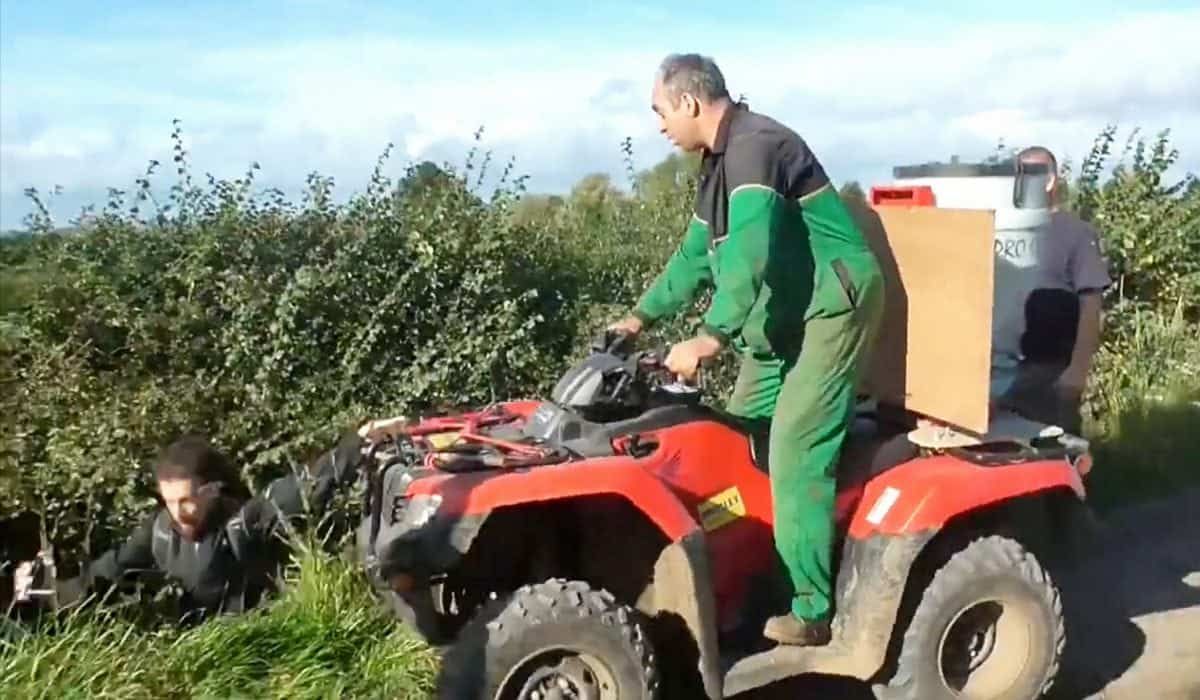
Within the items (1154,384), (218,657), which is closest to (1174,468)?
(1154,384)

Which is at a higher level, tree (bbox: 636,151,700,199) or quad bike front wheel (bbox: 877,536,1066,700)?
tree (bbox: 636,151,700,199)

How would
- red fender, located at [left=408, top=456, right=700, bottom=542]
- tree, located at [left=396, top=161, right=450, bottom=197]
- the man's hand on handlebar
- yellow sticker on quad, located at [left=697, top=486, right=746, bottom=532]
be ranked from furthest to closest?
tree, located at [left=396, top=161, right=450, bottom=197] → yellow sticker on quad, located at [left=697, top=486, right=746, bottom=532] → the man's hand on handlebar → red fender, located at [left=408, top=456, right=700, bottom=542]

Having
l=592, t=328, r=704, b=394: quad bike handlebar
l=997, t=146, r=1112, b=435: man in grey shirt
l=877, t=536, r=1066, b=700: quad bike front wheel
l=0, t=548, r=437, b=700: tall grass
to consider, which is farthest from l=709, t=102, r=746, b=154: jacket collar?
l=997, t=146, r=1112, b=435: man in grey shirt

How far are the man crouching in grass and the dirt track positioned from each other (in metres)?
1.92

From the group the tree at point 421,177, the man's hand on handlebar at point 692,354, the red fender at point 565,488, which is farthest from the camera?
the tree at point 421,177

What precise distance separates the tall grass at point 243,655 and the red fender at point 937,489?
1647 mm

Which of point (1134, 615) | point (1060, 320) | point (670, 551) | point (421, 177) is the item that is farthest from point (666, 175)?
point (670, 551)

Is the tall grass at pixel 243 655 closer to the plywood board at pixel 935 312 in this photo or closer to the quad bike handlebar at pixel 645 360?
the quad bike handlebar at pixel 645 360

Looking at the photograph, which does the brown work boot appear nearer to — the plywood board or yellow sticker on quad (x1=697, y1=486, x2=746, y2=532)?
yellow sticker on quad (x1=697, y1=486, x2=746, y2=532)

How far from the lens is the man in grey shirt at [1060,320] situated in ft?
22.4

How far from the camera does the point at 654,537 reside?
193 inches

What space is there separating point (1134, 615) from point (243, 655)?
3.78m

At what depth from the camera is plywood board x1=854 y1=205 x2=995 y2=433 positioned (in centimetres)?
507

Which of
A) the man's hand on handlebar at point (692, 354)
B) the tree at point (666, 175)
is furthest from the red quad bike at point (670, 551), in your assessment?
the tree at point (666, 175)
